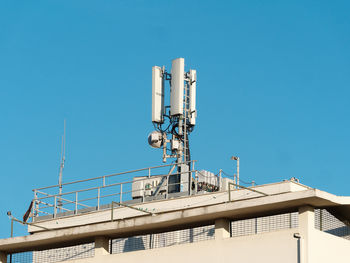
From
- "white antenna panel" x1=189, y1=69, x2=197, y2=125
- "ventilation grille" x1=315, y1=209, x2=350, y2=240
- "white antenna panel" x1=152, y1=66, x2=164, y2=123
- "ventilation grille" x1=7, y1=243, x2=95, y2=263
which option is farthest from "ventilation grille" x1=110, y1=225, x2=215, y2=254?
"white antenna panel" x1=189, y1=69, x2=197, y2=125

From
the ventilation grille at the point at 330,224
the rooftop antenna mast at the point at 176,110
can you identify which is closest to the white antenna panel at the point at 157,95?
the rooftop antenna mast at the point at 176,110

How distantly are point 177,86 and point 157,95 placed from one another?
1.28 metres

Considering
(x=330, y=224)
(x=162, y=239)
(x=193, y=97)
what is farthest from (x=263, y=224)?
(x=193, y=97)

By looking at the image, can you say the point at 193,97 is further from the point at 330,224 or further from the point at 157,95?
the point at 330,224

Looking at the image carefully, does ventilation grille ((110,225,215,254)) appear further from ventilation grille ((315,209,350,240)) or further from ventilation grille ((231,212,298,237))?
ventilation grille ((315,209,350,240))

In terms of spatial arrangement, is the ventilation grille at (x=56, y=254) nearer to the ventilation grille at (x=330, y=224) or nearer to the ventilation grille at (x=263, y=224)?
the ventilation grille at (x=263, y=224)

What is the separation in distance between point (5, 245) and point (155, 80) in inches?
415

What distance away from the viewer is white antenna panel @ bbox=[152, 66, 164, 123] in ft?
141

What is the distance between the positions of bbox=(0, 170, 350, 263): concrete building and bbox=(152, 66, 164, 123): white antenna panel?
534 centimetres

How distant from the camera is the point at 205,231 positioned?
113 ft

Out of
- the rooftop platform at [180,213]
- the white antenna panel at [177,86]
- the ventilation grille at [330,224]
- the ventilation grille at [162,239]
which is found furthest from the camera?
the white antenna panel at [177,86]

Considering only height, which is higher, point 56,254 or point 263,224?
point 56,254

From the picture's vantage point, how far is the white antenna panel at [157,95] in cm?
4288

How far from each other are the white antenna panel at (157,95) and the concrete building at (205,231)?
5.34 metres
